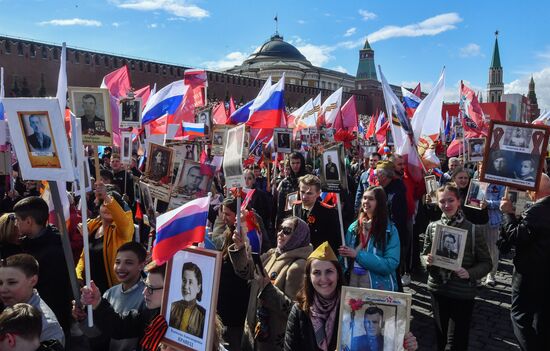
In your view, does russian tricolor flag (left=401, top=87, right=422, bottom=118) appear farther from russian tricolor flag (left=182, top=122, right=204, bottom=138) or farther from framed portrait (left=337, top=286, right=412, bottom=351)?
framed portrait (left=337, top=286, right=412, bottom=351)

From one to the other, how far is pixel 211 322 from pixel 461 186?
16.5ft

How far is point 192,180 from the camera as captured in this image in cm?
502

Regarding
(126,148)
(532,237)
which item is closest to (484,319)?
(532,237)

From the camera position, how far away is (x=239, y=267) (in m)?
3.09

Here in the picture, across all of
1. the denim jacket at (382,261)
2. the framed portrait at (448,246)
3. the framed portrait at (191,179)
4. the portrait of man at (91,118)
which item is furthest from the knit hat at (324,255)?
the portrait of man at (91,118)

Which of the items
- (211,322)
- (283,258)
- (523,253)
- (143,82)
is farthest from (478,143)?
(143,82)

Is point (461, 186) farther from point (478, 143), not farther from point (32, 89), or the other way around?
point (32, 89)

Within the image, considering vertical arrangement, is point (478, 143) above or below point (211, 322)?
above

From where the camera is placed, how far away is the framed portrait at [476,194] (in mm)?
5093

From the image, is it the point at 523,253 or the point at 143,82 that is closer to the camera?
the point at 523,253

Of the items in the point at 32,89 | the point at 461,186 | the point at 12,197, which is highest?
the point at 32,89

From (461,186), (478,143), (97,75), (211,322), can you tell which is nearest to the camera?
(211,322)

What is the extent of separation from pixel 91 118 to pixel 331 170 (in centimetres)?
246

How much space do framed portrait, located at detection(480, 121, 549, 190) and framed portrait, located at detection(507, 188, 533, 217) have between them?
160mm
